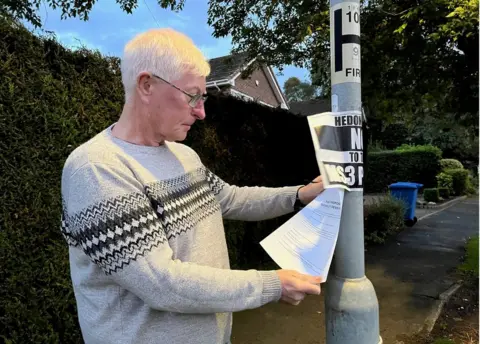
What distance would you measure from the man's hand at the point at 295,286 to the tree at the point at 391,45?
→ 4816 mm

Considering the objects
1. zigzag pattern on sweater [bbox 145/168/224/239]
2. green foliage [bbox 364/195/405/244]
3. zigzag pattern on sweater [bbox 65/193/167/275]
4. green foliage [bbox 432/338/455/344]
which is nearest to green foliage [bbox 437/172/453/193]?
green foliage [bbox 364/195/405/244]

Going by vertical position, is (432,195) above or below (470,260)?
below

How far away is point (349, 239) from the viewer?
1.67 metres

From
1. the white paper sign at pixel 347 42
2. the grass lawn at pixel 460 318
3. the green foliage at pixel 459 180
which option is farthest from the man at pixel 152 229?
the green foliage at pixel 459 180

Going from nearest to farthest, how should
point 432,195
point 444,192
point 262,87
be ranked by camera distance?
1. point 432,195
2. point 444,192
3. point 262,87

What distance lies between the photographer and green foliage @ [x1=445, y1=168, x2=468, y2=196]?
20078 millimetres

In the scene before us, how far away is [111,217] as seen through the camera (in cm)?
119

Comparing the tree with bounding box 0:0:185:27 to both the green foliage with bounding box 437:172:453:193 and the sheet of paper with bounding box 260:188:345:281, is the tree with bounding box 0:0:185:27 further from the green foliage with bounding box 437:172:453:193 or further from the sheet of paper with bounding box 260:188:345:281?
the green foliage with bounding box 437:172:453:193

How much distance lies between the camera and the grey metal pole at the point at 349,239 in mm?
1635

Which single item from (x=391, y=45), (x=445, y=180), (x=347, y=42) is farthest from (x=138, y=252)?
(x=445, y=180)

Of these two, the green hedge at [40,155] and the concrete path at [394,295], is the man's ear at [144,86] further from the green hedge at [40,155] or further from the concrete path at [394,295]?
the concrete path at [394,295]

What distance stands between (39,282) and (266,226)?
3.97 meters

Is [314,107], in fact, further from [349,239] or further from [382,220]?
[349,239]

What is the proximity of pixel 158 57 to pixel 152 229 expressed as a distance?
59cm
